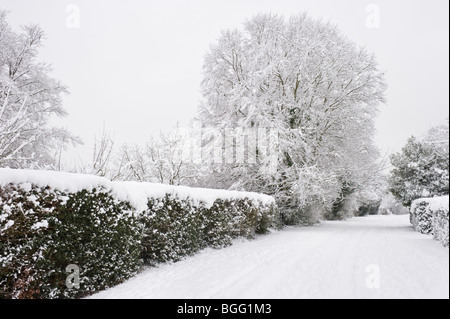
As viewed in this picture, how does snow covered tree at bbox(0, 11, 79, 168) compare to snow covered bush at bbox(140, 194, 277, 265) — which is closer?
snow covered bush at bbox(140, 194, 277, 265)

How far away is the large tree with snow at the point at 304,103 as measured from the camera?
1423cm

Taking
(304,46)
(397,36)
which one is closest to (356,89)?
(304,46)

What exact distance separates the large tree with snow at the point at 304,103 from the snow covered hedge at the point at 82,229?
837 centimetres

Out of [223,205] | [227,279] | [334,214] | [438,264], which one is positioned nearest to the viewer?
[438,264]

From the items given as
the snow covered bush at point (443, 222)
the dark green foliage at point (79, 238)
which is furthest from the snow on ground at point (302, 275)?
the dark green foliage at point (79, 238)

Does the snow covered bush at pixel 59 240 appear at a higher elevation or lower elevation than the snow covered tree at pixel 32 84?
lower

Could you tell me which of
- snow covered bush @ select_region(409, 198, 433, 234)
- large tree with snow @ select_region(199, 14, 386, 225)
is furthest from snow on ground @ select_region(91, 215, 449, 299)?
large tree with snow @ select_region(199, 14, 386, 225)

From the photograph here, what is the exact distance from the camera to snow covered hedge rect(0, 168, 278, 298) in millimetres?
3436

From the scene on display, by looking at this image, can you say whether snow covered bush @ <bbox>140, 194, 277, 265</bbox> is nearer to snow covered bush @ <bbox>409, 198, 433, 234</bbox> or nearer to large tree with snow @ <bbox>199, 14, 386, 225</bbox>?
snow covered bush @ <bbox>409, 198, 433, 234</bbox>

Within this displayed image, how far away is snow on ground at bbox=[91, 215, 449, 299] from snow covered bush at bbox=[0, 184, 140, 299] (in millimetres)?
399

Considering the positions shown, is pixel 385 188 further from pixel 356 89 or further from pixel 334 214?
pixel 334 214

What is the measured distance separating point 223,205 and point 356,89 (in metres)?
10.9

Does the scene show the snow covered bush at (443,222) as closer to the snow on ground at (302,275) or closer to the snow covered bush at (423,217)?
the snow on ground at (302,275)
